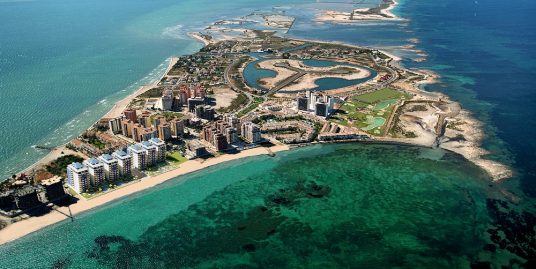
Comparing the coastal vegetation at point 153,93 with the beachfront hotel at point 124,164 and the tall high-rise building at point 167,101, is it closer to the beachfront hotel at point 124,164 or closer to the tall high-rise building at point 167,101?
the tall high-rise building at point 167,101

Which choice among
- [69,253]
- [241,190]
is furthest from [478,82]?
[69,253]

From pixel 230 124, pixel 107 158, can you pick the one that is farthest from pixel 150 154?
pixel 230 124

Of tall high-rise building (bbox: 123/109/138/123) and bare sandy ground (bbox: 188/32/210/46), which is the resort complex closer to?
tall high-rise building (bbox: 123/109/138/123)

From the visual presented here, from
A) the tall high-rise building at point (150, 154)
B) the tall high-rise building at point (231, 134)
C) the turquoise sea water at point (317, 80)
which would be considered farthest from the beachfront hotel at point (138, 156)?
the turquoise sea water at point (317, 80)

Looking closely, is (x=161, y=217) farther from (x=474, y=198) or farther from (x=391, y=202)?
(x=474, y=198)

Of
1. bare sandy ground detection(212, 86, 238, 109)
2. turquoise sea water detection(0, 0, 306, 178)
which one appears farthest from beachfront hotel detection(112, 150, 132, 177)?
bare sandy ground detection(212, 86, 238, 109)

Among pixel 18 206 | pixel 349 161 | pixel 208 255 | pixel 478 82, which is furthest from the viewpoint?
pixel 478 82
